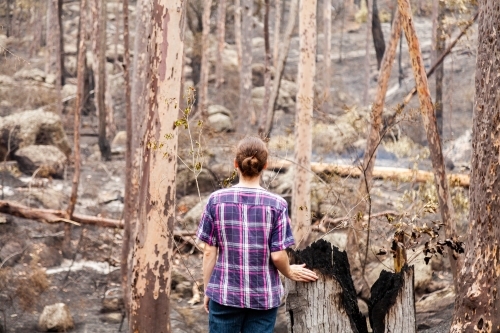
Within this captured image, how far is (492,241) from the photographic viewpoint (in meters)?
5.38

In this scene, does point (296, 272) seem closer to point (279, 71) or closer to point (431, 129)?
point (431, 129)

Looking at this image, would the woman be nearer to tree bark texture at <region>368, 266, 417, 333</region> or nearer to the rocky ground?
tree bark texture at <region>368, 266, 417, 333</region>

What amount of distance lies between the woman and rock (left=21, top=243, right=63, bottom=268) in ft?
30.7

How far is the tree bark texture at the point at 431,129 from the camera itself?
321 inches

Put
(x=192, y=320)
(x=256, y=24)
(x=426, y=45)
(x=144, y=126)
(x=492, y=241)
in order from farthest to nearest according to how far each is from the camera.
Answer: (x=256, y=24), (x=426, y=45), (x=192, y=320), (x=144, y=126), (x=492, y=241)

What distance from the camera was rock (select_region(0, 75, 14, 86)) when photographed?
2171 cm

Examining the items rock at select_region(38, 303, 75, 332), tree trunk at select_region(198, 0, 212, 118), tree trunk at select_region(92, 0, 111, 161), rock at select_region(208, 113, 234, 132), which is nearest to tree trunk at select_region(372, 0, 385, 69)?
tree trunk at select_region(198, 0, 212, 118)

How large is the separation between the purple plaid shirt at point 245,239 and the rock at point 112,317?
24.8ft

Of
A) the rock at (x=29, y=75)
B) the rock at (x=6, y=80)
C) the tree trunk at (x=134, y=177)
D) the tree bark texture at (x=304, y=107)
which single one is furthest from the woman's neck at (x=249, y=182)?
the rock at (x=29, y=75)

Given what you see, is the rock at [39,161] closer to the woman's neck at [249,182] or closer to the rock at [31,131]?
the rock at [31,131]

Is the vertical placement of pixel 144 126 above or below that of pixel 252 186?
below

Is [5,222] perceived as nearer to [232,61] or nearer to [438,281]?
[438,281]

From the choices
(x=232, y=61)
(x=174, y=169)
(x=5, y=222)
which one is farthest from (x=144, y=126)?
(x=232, y=61)

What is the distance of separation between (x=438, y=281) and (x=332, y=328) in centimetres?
854
